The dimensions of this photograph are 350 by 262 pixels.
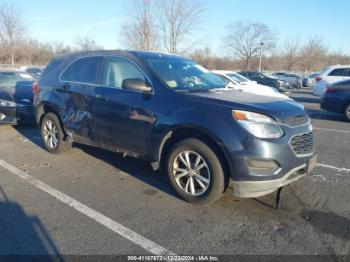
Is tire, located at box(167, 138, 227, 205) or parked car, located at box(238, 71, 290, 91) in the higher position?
parked car, located at box(238, 71, 290, 91)

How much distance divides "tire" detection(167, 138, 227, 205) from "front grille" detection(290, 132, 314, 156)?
862mm

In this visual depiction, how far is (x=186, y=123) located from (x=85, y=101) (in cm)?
201

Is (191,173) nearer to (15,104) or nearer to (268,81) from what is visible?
(15,104)

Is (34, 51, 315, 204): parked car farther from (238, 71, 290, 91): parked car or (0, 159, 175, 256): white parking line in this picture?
(238, 71, 290, 91): parked car

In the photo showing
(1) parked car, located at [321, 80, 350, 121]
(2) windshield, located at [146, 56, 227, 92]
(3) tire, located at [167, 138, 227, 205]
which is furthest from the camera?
(1) parked car, located at [321, 80, 350, 121]

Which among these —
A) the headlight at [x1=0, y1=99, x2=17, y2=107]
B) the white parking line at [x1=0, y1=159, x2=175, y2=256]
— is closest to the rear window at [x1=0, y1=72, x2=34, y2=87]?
the headlight at [x1=0, y1=99, x2=17, y2=107]

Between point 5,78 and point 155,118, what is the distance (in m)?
6.91

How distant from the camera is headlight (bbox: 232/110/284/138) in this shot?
11.0ft

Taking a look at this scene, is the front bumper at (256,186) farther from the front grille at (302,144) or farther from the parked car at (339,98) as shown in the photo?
the parked car at (339,98)

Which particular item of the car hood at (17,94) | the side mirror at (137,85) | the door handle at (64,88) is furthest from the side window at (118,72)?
the car hood at (17,94)

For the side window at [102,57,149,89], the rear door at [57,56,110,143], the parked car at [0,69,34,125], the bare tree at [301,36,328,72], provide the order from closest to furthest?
the side window at [102,57,149,89] → the rear door at [57,56,110,143] → the parked car at [0,69,34,125] → the bare tree at [301,36,328,72]

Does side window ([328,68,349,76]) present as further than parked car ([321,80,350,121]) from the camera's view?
Yes

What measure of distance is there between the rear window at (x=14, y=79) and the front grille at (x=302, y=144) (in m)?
8.07

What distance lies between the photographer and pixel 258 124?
337 cm
